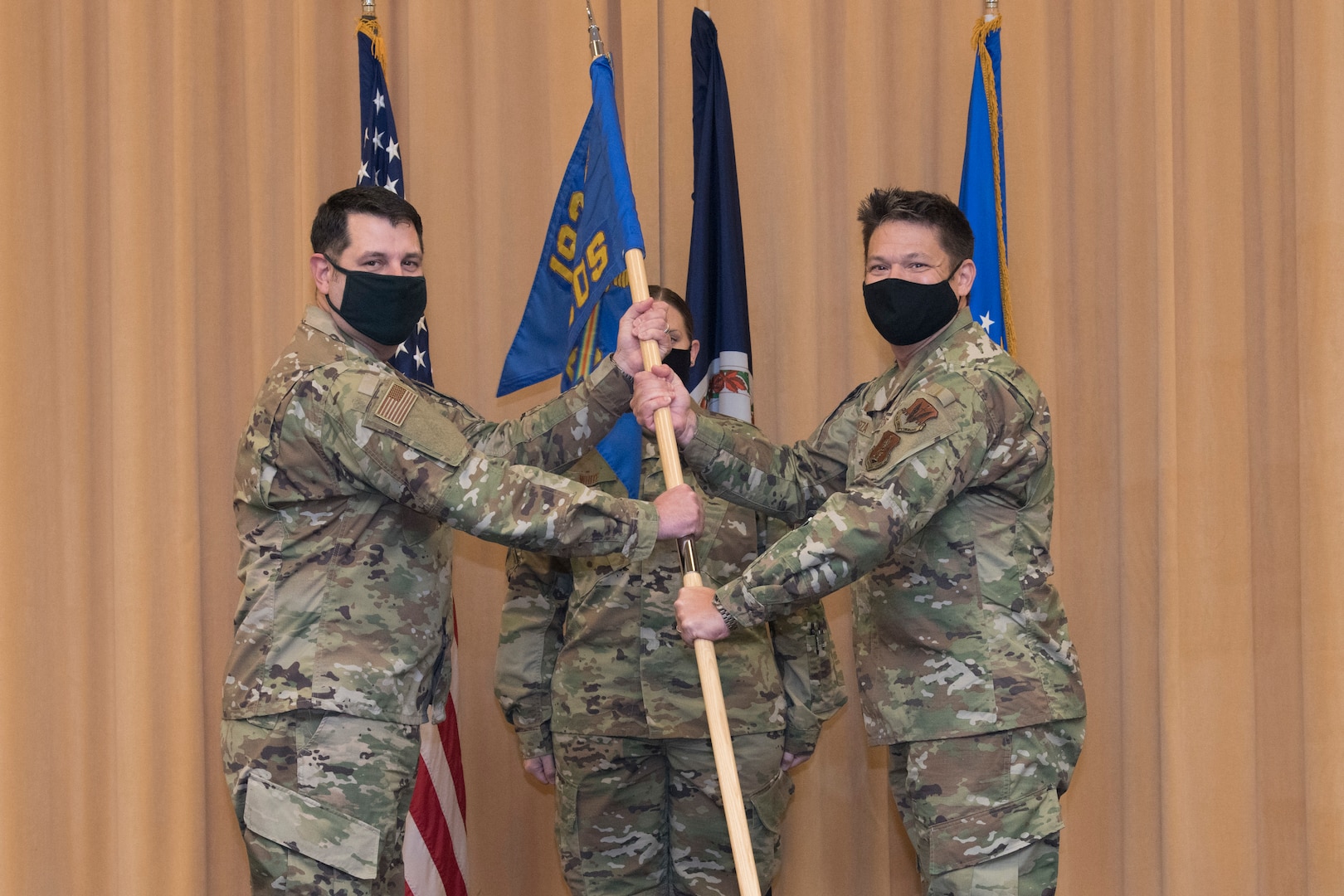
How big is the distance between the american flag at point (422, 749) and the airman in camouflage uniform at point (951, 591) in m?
1.14

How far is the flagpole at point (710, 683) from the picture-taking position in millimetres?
2328

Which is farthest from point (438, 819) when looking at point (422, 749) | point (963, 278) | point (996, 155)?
point (996, 155)

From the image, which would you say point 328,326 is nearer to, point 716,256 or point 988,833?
point 716,256

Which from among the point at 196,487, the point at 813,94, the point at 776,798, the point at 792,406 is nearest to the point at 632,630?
the point at 776,798

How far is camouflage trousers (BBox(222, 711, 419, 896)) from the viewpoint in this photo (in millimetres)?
2449

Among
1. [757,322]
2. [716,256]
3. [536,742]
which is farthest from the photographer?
[757,322]

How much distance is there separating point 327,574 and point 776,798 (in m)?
1.34

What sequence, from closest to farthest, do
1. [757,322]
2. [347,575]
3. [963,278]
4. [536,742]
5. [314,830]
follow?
[314,830], [347,575], [963,278], [536,742], [757,322]

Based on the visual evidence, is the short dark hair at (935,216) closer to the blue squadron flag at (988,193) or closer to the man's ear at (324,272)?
the blue squadron flag at (988,193)

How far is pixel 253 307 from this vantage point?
3893mm

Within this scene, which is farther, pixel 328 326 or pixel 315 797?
pixel 328 326

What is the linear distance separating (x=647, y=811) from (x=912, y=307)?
143 centimetres

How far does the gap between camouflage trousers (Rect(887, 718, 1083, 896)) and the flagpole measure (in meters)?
0.38

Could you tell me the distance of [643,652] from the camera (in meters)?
3.08
